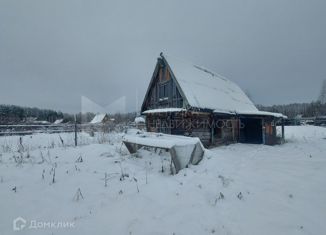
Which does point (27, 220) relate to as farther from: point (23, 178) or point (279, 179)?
point (279, 179)

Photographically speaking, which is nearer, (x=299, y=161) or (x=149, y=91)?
(x=299, y=161)

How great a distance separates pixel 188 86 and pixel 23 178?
993 centimetres

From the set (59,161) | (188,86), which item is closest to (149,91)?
(188,86)

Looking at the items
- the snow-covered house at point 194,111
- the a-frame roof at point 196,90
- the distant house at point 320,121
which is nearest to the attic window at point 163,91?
the snow-covered house at point 194,111

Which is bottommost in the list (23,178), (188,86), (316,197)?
(316,197)

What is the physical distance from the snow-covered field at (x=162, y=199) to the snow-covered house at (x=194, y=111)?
5.40m

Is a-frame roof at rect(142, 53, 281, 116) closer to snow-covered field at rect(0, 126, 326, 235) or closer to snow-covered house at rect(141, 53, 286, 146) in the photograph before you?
snow-covered house at rect(141, 53, 286, 146)

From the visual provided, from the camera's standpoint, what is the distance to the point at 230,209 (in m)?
3.61

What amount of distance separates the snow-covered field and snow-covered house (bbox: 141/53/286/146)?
17.7 ft

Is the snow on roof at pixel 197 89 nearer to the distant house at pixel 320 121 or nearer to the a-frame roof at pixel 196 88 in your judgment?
the a-frame roof at pixel 196 88

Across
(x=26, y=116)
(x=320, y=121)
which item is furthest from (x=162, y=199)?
(x=26, y=116)

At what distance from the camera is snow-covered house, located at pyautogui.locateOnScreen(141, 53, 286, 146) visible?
11.5m

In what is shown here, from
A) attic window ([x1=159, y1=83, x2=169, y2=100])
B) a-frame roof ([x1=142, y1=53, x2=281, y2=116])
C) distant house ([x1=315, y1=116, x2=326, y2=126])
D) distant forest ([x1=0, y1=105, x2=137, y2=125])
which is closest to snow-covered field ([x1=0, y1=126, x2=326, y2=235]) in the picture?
a-frame roof ([x1=142, y1=53, x2=281, y2=116])

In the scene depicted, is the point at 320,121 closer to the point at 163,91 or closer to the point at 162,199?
the point at 163,91
